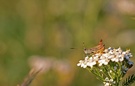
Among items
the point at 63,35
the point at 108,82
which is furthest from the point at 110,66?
the point at 63,35

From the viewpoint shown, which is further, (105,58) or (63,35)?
(63,35)

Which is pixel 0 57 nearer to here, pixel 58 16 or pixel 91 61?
pixel 58 16

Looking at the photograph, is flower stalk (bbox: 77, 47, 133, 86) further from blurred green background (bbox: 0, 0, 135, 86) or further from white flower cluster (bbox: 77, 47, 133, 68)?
blurred green background (bbox: 0, 0, 135, 86)

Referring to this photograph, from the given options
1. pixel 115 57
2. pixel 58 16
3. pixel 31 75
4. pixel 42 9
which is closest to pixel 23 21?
pixel 42 9

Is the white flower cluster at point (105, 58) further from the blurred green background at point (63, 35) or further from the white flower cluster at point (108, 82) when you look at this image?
the blurred green background at point (63, 35)

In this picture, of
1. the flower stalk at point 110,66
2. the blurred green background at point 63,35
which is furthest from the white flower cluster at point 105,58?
the blurred green background at point 63,35

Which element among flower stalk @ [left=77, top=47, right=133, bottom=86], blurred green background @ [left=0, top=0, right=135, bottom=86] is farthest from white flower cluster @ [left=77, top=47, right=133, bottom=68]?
blurred green background @ [left=0, top=0, right=135, bottom=86]

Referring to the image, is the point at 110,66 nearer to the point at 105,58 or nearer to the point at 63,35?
the point at 105,58

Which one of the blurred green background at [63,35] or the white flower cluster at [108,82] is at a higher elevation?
the white flower cluster at [108,82]
